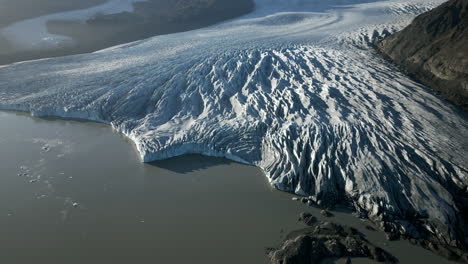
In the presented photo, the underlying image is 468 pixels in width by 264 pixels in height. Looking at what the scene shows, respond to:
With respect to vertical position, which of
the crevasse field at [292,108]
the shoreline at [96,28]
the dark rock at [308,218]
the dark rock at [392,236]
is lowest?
the dark rock at [392,236]

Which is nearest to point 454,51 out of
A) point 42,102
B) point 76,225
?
point 76,225

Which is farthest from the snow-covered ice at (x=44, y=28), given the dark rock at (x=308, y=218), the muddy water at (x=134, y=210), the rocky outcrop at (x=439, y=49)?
the dark rock at (x=308, y=218)

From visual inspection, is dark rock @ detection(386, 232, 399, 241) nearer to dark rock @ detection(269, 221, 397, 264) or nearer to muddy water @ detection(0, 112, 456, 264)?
muddy water @ detection(0, 112, 456, 264)

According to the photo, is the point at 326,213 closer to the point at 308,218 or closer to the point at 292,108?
the point at 308,218

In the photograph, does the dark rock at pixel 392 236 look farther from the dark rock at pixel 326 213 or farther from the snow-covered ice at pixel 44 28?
the snow-covered ice at pixel 44 28

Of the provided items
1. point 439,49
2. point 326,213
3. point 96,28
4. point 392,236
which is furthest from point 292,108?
point 96,28

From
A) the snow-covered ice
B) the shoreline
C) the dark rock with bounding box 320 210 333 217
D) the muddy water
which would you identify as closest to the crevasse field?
the dark rock with bounding box 320 210 333 217

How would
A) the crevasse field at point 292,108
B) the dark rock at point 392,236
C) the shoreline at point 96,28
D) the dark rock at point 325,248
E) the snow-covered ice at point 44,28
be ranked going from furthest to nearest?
the snow-covered ice at point 44,28
the shoreline at point 96,28
the crevasse field at point 292,108
the dark rock at point 392,236
the dark rock at point 325,248
